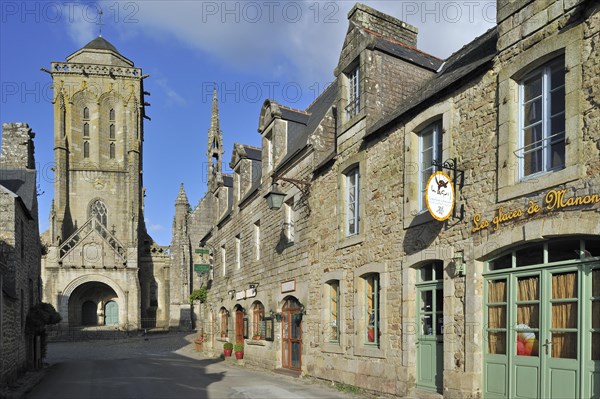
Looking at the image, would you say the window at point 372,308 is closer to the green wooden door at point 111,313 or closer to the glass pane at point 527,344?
the glass pane at point 527,344

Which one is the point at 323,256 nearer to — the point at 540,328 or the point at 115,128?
the point at 540,328

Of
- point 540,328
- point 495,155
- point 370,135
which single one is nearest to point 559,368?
point 540,328

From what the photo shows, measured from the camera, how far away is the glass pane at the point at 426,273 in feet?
30.1

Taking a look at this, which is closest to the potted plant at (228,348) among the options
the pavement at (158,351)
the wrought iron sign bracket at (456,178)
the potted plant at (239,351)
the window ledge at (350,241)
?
the pavement at (158,351)

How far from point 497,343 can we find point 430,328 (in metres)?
1.58

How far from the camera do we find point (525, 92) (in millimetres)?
7434

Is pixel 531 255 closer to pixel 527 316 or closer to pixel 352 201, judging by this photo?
pixel 527 316

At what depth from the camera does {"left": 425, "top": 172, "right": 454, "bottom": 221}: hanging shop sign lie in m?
8.16

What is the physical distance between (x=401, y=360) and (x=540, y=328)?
3.12m

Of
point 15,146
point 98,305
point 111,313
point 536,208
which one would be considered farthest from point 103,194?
point 536,208

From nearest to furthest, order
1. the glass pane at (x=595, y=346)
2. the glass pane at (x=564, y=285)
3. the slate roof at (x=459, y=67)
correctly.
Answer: the glass pane at (x=595, y=346), the glass pane at (x=564, y=285), the slate roof at (x=459, y=67)

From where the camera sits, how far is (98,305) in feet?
135

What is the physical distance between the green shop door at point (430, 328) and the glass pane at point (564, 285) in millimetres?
2262

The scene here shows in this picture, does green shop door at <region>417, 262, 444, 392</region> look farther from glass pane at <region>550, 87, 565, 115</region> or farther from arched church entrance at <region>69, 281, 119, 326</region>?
arched church entrance at <region>69, 281, 119, 326</region>
